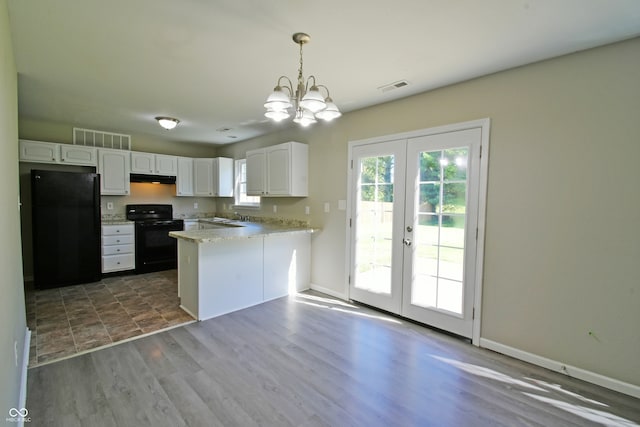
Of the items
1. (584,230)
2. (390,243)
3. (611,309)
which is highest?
(584,230)

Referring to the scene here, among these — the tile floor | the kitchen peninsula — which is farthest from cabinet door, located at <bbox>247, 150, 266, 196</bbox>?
the tile floor

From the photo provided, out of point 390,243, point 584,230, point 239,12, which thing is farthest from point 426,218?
point 239,12

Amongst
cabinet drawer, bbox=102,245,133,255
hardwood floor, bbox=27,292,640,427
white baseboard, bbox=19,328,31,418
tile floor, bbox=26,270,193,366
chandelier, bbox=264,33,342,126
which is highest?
chandelier, bbox=264,33,342,126

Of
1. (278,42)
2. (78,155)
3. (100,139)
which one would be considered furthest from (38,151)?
(278,42)

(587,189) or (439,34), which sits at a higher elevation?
(439,34)

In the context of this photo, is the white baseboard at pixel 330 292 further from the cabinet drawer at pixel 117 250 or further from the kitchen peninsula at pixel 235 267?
the cabinet drawer at pixel 117 250

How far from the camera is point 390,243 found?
11.0ft

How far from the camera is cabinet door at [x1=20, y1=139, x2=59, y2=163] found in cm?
409

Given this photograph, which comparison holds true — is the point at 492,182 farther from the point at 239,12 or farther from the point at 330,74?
the point at 239,12

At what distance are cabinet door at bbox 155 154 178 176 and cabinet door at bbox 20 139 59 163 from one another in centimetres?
140

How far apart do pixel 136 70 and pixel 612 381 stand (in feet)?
15.0

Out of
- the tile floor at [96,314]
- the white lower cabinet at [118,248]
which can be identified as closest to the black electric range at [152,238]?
the white lower cabinet at [118,248]

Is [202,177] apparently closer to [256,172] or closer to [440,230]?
[256,172]

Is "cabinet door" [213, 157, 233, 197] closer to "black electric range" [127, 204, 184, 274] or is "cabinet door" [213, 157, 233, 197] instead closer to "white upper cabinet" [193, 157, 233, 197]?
"white upper cabinet" [193, 157, 233, 197]
